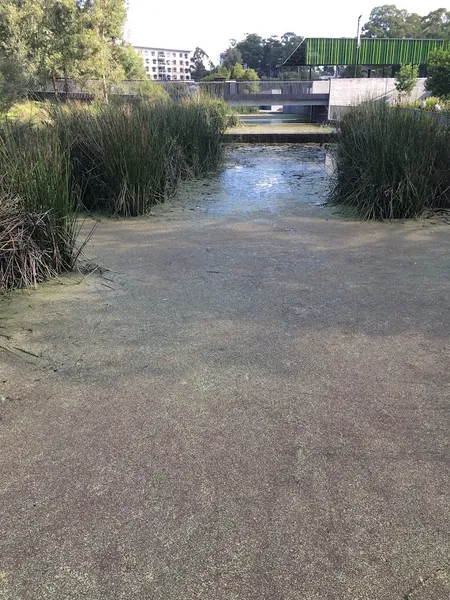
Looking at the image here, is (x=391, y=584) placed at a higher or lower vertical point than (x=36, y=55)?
lower

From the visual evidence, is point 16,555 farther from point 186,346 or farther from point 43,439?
point 186,346

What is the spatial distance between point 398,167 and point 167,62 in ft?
358

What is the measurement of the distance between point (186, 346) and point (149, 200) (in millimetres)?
3072

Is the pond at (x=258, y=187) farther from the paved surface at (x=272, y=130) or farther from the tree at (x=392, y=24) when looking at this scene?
the tree at (x=392, y=24)

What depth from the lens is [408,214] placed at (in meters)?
4.41

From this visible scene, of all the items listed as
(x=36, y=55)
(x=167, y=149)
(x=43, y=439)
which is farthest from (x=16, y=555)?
(x=36, y=55)

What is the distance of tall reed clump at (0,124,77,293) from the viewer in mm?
2711

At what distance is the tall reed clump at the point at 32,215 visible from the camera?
2.71 m

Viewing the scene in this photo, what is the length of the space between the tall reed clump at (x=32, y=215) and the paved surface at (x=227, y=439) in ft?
0.57

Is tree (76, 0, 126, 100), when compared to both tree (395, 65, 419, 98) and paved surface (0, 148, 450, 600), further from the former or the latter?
paved surface (0, 148, 450, 600)

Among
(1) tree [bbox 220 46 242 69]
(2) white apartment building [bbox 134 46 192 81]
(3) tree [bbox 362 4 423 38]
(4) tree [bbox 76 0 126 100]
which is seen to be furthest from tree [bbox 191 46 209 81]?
(4) tree [bbox 76 0 126 100]

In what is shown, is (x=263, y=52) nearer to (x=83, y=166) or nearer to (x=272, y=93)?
(x=272, y=93)

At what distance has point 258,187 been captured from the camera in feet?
19.9

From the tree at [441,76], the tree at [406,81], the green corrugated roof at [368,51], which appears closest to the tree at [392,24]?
the green corrugated roof at [368,51]
